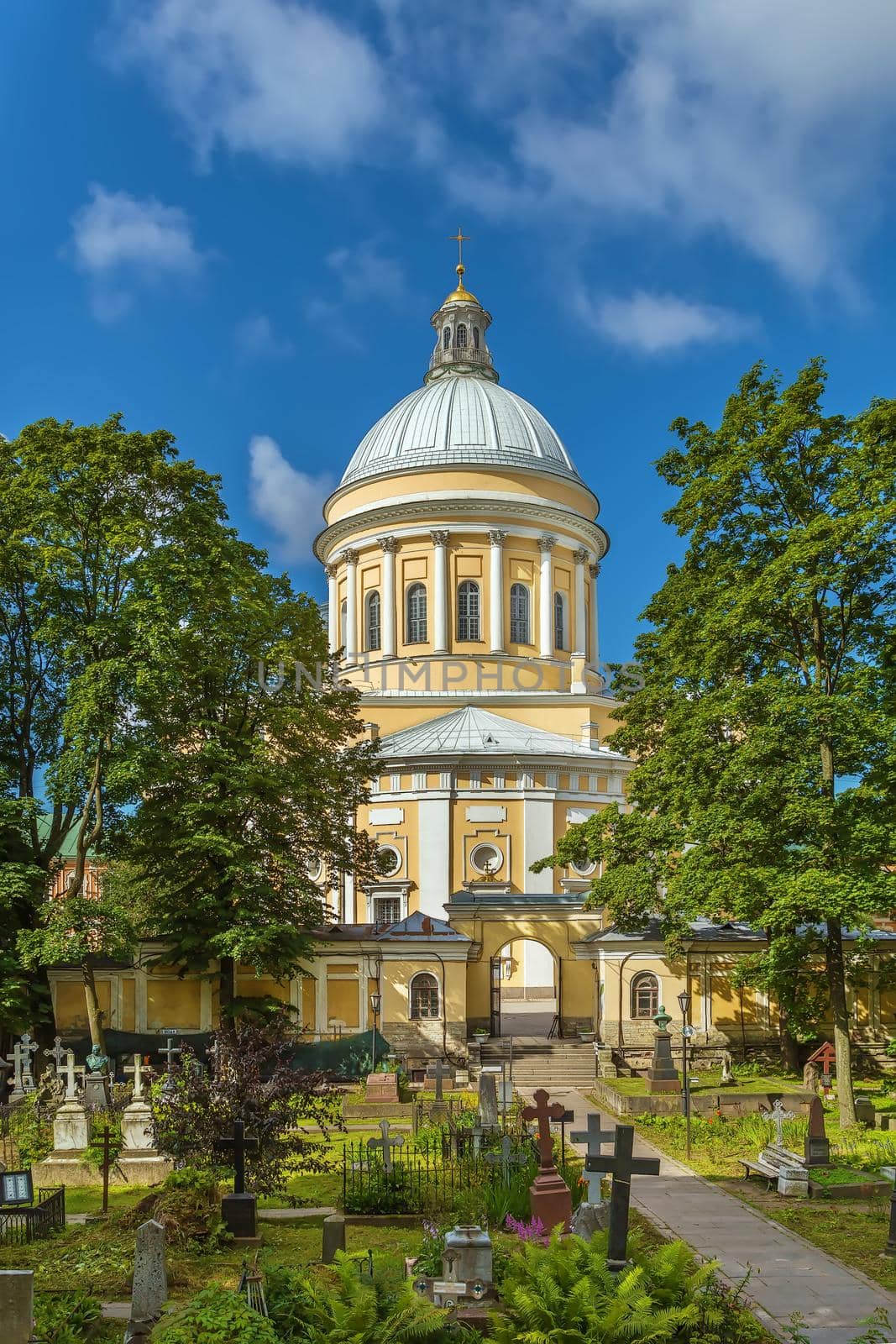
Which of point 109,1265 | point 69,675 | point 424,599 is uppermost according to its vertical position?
point 424,599

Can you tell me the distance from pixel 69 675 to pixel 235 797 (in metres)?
4.73

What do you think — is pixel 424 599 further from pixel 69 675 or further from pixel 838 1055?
pixel 838 1055

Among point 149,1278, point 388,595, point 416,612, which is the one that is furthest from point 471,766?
point 149,1278

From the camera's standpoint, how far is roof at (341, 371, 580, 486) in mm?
45031

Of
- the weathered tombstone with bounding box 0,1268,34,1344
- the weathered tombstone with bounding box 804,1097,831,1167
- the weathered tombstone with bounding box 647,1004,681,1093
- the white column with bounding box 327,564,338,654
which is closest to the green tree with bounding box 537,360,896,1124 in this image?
the weathered tombstone with bounding box 647,1004,681,1093

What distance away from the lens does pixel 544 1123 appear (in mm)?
13789

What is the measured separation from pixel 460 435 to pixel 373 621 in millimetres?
7482

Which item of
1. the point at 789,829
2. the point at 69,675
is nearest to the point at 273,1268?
the point at 789,829

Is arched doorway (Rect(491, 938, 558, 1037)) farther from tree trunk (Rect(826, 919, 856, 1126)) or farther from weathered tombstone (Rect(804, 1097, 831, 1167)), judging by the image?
weathered tombstone (Rect(804, 1097, 831, 1167))

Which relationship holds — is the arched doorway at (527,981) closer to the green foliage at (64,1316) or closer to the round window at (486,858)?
the round window at (486,858)

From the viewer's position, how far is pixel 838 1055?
21.0m

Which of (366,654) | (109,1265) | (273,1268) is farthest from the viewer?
(366,654)

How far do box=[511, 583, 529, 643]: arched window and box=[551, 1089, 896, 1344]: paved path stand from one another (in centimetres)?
2861

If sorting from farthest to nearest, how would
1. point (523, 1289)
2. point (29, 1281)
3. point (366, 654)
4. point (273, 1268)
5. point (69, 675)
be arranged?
point (366, 654), point (69, 675), point (273, 1268), point (523, 1289), point (29, 1281)
